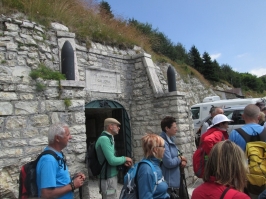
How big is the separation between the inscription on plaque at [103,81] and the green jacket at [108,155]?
2888 millimetres

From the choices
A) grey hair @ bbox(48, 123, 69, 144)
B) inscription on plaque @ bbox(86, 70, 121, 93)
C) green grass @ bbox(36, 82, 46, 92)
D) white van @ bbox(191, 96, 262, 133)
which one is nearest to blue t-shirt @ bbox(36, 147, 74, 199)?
grey hair @ bbox(48, 123, 69, 144)

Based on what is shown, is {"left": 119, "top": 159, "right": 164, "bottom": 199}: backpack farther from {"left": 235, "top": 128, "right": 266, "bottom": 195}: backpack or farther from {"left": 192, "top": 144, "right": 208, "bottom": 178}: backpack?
{"left": 235, "top": 128, "right": 266, "bottom": 195}: backpack

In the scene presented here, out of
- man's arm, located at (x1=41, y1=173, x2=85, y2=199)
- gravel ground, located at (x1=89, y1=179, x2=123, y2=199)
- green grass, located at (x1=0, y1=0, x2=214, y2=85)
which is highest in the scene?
green grass, located at (x1=0, y1=0, x2=214, y2=85)

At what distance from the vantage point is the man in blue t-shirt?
239 cm

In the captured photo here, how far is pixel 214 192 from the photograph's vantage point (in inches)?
67.9

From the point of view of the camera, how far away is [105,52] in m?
6.96

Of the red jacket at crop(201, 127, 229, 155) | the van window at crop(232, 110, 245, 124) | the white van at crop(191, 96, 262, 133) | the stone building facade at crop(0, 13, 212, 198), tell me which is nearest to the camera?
the red jacket at crop(201, 127, 229, 155)

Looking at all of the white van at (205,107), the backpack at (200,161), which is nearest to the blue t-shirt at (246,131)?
the backpack at (200,161)

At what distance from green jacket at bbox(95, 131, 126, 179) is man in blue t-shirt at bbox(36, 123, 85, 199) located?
0.66 meters

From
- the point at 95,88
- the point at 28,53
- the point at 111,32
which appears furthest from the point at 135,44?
the point at 28,53

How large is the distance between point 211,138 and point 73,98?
254 cm

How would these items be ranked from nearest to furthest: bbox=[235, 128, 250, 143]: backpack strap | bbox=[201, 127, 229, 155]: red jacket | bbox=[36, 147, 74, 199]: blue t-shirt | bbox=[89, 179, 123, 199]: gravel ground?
bbox=[36, 147, 74, 199]: blue t-shirt
bbox=[235, 128, 250, 143]: backpack strap
bbox=[201, 127, 229, 155]: red jacket
bbox=[89, 179, 123, 199]: gravel ground

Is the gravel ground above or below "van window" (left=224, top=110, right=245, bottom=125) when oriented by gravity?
below

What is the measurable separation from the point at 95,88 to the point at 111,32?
2.17 m
